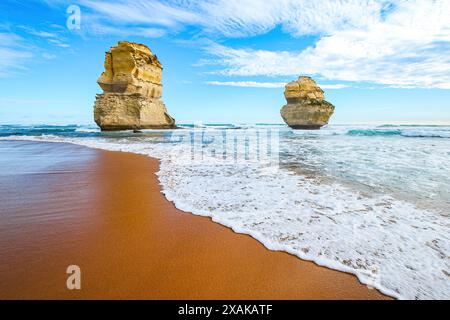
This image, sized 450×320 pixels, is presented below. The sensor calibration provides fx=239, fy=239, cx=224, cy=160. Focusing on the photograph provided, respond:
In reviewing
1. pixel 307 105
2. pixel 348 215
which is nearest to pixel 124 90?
pixel 307 105

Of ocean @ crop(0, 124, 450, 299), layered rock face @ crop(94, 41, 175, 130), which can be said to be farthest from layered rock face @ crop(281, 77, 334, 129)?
ocean @ crop(0, 124, 450, 299)

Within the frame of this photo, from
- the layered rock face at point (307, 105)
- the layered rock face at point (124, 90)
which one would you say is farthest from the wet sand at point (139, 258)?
the layered rock face at point (307, 105)

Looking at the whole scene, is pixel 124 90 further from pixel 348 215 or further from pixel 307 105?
pixel 348 215

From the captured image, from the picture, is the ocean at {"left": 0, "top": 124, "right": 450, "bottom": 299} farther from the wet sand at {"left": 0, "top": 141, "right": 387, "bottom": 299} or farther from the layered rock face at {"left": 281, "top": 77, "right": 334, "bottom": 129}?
the layered rock face at {"left": 281, "top": 77, "right": 334, "bottom": 129}

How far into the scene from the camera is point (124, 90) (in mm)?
27609

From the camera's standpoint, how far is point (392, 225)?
2.92 metres

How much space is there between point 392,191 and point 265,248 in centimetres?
319

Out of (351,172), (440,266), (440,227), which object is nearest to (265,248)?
(440,266)

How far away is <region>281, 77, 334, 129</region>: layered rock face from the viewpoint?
37156 millimetres

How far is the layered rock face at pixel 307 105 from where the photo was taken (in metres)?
37.2

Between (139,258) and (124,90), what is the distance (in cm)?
2900

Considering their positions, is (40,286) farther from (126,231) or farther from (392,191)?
(392,191)
